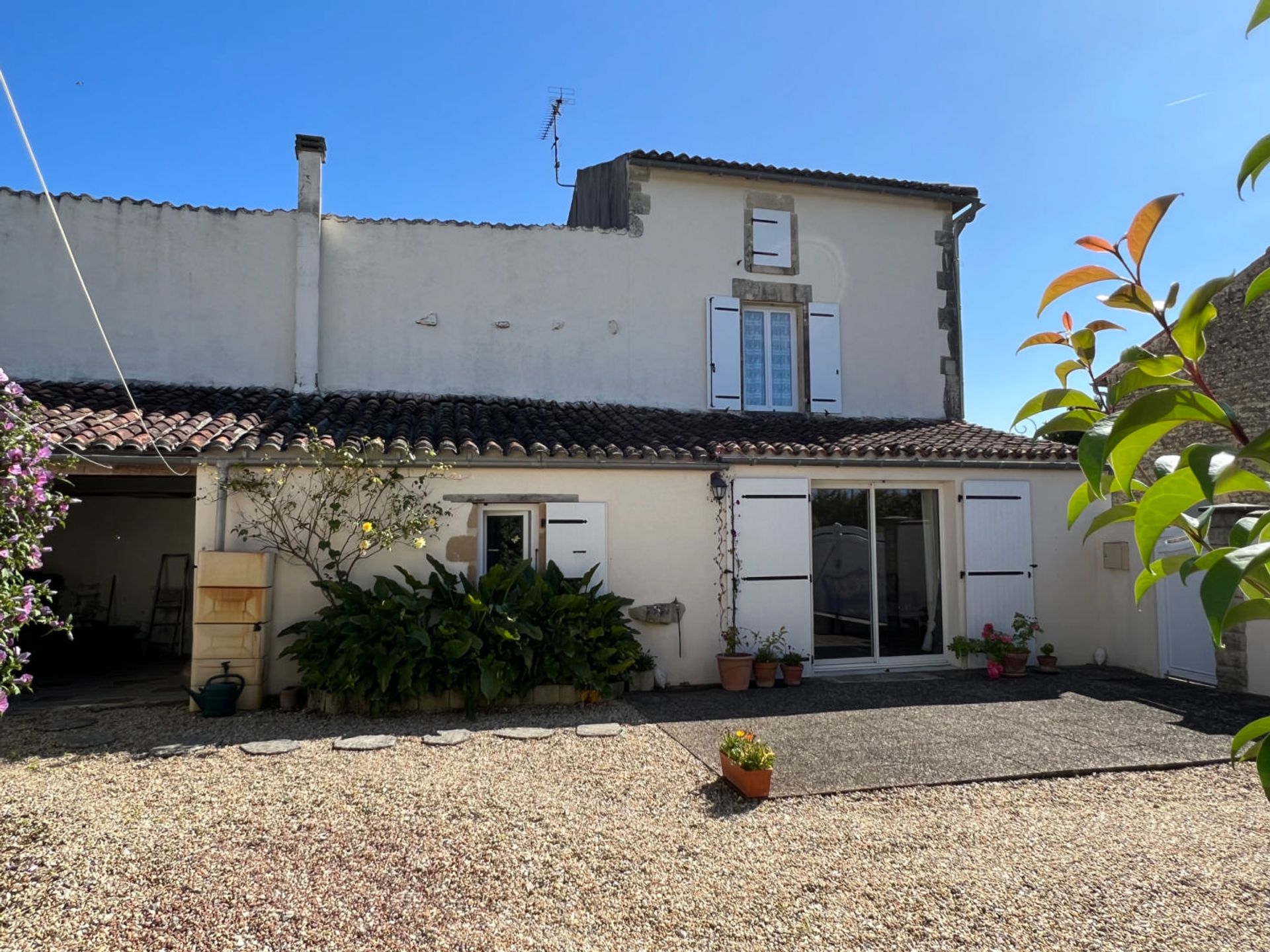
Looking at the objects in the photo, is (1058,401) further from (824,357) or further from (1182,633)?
(824,357)

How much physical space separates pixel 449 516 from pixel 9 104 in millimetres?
Answer: 4304

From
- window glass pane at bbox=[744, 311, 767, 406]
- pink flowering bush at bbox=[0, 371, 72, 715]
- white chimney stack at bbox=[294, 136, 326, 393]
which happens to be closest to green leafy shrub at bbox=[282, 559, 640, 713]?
pink flowering bush at bbox=[0, 371, 72, 715]

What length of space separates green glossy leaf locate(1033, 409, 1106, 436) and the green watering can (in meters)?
6.93

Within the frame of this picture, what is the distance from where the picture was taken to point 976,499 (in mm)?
8828

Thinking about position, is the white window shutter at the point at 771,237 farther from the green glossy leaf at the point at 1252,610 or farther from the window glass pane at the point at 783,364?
the green glossy leaf at the point at 1252,610

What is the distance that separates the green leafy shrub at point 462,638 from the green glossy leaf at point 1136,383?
19.4 feet

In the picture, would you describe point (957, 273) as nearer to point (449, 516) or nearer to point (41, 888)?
point (449, 516)

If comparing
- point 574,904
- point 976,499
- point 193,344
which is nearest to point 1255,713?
point 976,499

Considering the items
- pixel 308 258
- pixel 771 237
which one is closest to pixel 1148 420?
pixel 308 258

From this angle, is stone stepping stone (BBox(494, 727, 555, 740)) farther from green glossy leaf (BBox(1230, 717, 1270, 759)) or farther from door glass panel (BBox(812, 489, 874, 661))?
green glossy leaf (BBox(1230, 717, 1270, 759))

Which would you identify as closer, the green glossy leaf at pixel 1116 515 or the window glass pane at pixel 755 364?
the green glossy leaf at pixel 1116 515

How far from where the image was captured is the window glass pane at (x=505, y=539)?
779 cm

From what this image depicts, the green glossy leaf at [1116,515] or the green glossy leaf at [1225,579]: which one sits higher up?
the green glossy leaf at [1116,515]

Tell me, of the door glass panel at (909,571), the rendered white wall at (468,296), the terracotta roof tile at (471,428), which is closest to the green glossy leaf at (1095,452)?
the terracotta roof tile at (471,428)
